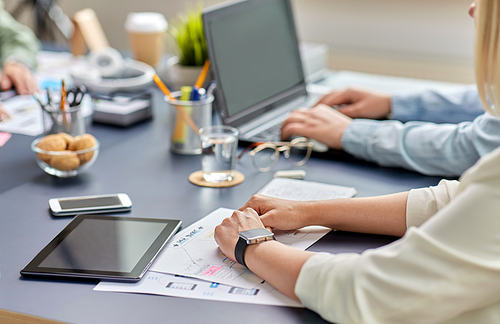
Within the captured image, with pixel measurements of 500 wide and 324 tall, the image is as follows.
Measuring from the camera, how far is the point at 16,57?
1.76 meters

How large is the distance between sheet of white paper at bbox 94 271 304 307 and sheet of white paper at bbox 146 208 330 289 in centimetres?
1

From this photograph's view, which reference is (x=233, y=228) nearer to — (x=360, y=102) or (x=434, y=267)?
(x=434, y=267)

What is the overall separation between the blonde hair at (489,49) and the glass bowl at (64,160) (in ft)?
2.53

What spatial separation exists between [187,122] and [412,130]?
54cm

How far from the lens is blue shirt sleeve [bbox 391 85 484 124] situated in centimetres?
139

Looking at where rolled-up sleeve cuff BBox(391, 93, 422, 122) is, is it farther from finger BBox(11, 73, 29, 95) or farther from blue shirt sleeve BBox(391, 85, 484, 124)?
finger BBox(11, 73, 29, 95)

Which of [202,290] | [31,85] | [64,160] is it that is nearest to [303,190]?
[202,290]

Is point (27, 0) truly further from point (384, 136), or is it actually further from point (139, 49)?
point (384, 136)

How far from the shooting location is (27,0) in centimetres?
325

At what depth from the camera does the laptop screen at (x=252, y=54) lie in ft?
4.10

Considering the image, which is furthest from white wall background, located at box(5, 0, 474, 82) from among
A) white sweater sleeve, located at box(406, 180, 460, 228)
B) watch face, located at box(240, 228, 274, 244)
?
watch face, located at box(240, 228, 274, 244)

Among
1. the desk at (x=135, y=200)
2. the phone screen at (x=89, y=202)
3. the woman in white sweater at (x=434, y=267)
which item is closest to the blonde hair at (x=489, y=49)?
the woman in white sweater at (x=434, y=267)

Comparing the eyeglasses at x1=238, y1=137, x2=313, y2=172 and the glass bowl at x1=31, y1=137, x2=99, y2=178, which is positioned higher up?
the glass bowl at x1=31, y1=137, x2=99, y2=178

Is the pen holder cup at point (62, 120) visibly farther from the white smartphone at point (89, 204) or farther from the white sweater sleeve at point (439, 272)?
the white sweater sleeve at point (439, 272)
